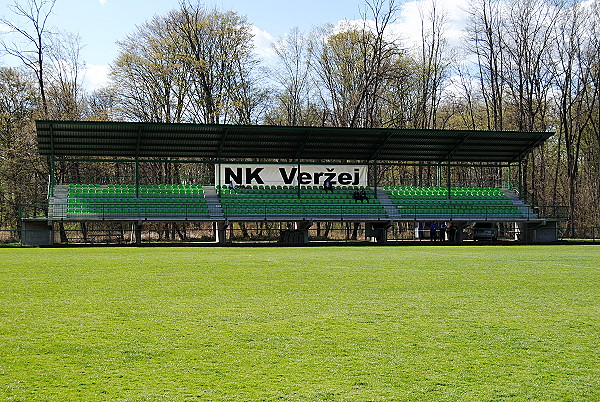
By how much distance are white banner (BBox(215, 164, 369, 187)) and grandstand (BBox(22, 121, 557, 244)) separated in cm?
6

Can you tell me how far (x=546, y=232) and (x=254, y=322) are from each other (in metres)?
33.0

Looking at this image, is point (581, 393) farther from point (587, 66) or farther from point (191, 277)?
point (587, 66)

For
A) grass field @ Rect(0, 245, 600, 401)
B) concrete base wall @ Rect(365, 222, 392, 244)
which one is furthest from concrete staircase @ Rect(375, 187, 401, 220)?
grass field @ Rect(0, 245, 600, 401)

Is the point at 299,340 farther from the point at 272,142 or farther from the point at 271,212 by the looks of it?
the point at 272,142

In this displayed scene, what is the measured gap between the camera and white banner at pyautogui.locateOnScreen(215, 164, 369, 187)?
37250mm

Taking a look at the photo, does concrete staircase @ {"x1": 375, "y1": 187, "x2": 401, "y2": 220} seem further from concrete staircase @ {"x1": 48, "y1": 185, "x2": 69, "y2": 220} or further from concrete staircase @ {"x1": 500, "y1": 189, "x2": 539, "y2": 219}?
concrete staircase @ {"x1": 48, "y1": 185, "x2": 69, "y2": 220}

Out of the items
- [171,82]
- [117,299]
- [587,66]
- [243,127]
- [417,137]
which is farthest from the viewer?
[587,66]

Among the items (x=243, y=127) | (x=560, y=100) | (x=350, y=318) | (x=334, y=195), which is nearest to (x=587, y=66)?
(x=560, y=100)

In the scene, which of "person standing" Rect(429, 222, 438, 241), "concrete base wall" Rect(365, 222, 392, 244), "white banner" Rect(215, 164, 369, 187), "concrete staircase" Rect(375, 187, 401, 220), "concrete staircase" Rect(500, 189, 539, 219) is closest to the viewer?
"concrete base wall" Rect(365, 222, 392, 244)

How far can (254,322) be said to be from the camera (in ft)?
24.8

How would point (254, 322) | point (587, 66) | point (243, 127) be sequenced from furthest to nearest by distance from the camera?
point (587, 66) < point (243, 127) < point (254, 322)

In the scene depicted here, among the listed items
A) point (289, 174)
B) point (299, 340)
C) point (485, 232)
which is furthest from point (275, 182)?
point (299, 340)

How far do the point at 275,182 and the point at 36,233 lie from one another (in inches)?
520

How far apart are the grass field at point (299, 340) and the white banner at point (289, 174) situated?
81.9ft
